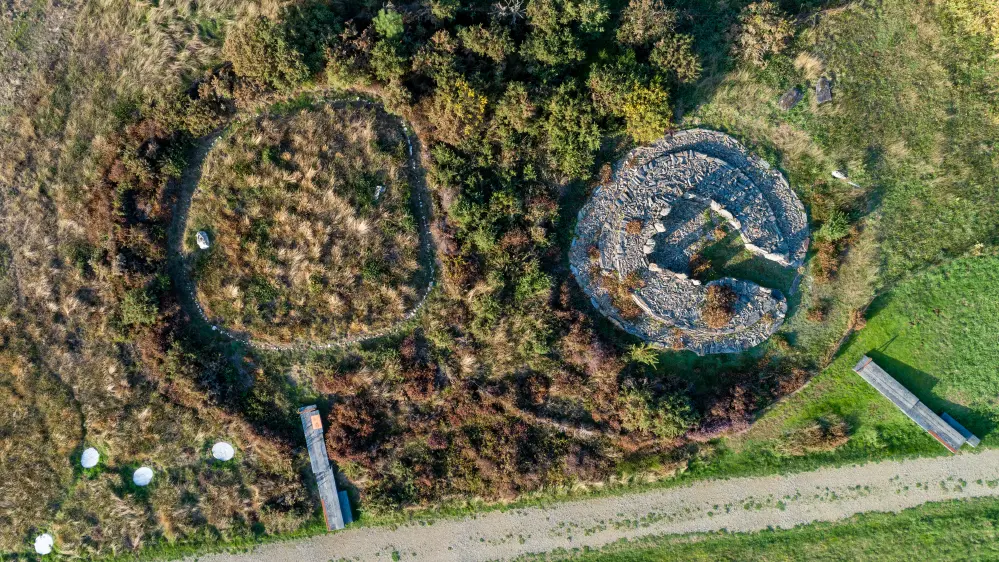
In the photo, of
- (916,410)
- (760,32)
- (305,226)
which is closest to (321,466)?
(305,226)

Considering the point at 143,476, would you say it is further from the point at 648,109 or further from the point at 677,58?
the point at 677,58

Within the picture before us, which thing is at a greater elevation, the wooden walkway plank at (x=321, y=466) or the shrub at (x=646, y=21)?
the shrub at (x=646, y=21)

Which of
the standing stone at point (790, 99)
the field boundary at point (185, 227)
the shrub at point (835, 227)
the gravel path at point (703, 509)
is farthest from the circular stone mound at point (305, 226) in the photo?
the shrub at point (835, 227)

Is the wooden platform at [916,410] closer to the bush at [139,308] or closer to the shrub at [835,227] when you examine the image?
the shrub at [835,227]

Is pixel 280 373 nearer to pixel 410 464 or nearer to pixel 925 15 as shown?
pixel 410 464

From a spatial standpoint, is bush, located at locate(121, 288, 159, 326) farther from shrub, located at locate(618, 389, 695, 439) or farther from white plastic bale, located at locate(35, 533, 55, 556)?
shrub, located at locate(618, 389, 695, 439)
